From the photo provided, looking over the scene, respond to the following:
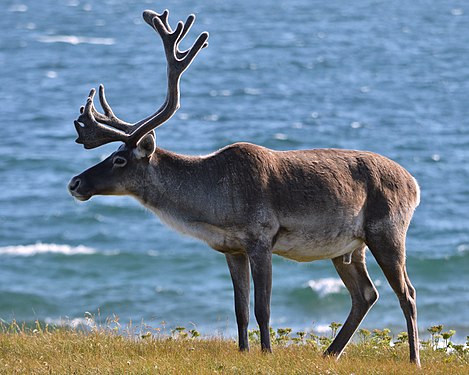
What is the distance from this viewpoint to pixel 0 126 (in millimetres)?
44156

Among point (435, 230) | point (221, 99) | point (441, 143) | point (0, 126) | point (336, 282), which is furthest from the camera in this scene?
point (221, 99)

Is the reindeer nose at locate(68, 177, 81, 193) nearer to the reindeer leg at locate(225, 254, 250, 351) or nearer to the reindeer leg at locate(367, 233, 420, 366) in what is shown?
the reindeer leg at locate(225, 254, 250, 351)

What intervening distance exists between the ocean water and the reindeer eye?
3.60 metres

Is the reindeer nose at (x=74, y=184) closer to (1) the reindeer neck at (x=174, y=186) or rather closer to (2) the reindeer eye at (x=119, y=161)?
(2) the reindeer eye at (x=119, y=161)

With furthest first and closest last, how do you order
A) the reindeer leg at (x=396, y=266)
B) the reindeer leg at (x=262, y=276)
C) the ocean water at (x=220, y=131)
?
the ocean water at (x=220, y=131), the reindeer leg at (x=396, y=266), the reindeer leg at (x=262, y=276)

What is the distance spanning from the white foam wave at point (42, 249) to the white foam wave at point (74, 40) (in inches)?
1552

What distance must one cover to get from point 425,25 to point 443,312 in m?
53.3

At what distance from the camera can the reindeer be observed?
37.1 ft

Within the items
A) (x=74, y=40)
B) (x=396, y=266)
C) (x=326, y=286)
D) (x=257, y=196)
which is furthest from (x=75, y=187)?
(x=74, y=40)

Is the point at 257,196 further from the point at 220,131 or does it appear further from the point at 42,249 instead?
the point at 220,131

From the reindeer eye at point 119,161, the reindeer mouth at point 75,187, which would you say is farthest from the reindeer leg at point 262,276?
the reindeer mouth at point 75,187

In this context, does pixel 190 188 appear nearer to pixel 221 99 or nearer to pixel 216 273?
pixel 216 273

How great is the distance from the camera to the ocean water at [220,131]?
26.3 m

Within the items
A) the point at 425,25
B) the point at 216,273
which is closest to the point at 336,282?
the point at 216,273
